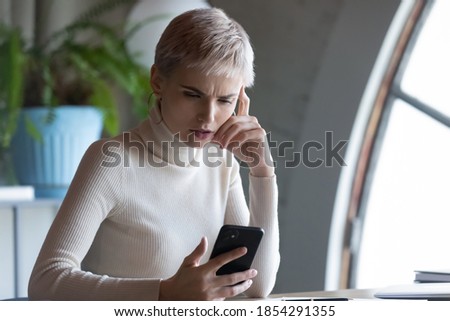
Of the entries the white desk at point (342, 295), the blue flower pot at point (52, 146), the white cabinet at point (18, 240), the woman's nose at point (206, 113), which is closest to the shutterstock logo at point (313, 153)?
the blue flower pot at point (52, 146)

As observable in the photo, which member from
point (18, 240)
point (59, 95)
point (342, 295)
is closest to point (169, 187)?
point (342, 295)

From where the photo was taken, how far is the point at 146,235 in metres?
1.75

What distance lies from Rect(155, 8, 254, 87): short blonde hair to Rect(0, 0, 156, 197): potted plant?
1.98 m

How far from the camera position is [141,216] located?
1744mm

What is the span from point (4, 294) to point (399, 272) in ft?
6.09

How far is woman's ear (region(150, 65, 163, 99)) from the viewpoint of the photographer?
179cm

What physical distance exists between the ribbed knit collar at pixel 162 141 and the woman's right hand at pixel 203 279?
0.45 metres

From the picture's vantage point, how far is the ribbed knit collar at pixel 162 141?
5.98 feet

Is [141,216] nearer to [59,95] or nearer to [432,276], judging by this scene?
[432,276]

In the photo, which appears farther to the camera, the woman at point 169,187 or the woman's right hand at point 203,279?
the woman at point 169,187

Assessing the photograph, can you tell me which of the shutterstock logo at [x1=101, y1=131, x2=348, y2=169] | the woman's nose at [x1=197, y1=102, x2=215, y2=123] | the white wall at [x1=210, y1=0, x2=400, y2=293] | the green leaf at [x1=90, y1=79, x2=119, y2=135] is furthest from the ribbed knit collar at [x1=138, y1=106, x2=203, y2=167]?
the green leaf at [x1=90, y1=79, x2=119, y2=135]

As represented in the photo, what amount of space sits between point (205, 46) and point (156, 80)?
7.0 inches

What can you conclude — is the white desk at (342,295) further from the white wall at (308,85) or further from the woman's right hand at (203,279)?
the white wall at (308,85)
